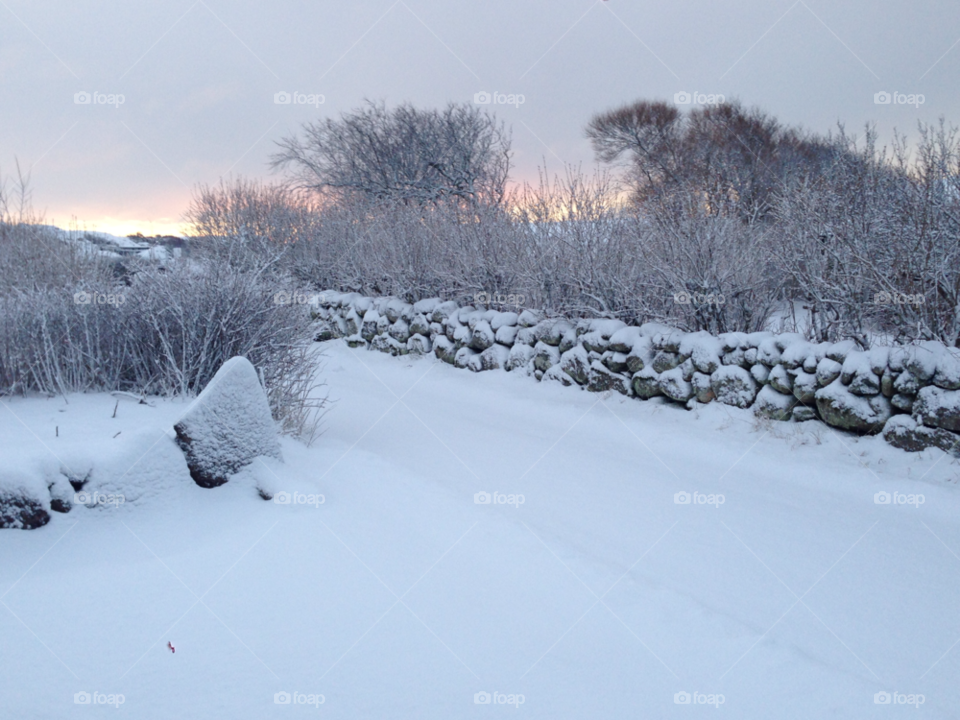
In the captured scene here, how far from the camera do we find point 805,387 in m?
5.77

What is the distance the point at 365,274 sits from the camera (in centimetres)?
1384

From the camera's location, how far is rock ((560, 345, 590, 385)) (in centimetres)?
802

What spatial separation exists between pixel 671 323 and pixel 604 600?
203 inches

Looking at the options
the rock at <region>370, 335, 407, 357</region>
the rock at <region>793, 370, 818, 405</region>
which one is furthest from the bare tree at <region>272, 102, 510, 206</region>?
the rock at <region>793, 370, 818, 405</region>

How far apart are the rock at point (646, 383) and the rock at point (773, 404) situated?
3.85 ft

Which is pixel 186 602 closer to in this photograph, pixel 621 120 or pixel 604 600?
pixel 604 600

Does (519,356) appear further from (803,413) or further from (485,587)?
(485,587)

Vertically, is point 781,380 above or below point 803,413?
above

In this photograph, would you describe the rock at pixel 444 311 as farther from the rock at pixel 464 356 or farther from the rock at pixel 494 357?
the rock at pixel 494 357

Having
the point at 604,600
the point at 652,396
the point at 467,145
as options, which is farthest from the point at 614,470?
the point at 467,145

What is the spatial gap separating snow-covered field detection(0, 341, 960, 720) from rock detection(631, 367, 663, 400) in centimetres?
153

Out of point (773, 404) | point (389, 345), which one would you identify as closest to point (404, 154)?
point (389, 345)

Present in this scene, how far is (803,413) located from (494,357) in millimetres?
4591

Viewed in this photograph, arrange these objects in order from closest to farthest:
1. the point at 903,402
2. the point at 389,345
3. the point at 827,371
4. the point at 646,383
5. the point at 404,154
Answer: the point at 903,402 → the point at 827,371 → the point at 646,383 → the point at 389,345 → the point at 404,154
